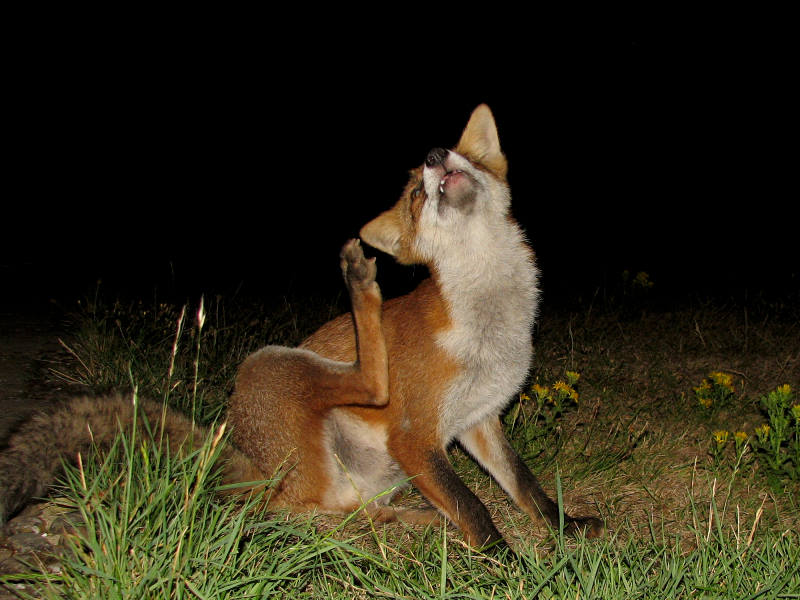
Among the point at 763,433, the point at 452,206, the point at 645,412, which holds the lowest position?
the point at 645,412

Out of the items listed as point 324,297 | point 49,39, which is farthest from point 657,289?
point 49,39

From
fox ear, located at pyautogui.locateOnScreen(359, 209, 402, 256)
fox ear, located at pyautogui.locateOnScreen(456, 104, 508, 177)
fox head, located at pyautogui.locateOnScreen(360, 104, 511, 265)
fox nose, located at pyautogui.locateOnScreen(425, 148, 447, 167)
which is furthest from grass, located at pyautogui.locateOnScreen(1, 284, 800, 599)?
fox ear, located at pyautogui.locateOnScreen(456, 104, 508, 177)

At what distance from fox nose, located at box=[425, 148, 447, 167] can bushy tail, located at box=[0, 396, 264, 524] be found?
179 cm

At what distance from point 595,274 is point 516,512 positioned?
7.51 metres

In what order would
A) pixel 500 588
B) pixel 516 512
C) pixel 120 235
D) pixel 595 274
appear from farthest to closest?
pixel 120 235 < pixel 595 274 < pixel 516 512 < pixel 500 588

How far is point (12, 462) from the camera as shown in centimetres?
246

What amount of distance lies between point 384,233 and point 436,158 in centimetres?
52

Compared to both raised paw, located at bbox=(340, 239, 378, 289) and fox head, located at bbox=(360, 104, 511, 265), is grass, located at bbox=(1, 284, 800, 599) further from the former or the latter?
fox head, located at bbox=(360, 104, 511, 265)

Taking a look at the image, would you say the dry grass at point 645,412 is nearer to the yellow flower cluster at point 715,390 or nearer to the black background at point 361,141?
the yellow flower cluster at point 715,390

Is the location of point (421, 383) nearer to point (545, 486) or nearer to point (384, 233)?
point (384, 233)

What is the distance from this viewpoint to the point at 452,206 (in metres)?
3.41

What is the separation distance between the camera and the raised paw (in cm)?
315

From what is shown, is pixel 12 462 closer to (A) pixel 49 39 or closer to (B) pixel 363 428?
(B) pixel 363 428

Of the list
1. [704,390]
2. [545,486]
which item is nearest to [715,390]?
[704,390]
